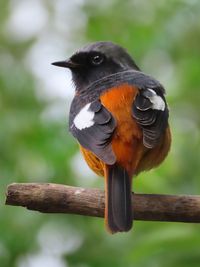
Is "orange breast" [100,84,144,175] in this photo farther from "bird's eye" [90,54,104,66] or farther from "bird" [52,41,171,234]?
"bird's eye" [90,54,104,66]

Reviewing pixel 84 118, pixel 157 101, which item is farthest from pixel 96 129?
pixel 157 101

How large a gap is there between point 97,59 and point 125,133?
130cm

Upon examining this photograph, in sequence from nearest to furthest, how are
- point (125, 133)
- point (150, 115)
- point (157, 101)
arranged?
point (125, 133) → point (150, 115) → point (157, 101)

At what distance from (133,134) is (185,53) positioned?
1.98 meters

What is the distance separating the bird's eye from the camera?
5.98 m

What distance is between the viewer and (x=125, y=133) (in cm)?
484

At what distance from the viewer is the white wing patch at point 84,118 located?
5056 millimetres

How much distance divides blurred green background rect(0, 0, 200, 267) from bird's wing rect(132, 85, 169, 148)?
75 cm

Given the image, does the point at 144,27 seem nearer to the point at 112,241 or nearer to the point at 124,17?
the point at 124,17

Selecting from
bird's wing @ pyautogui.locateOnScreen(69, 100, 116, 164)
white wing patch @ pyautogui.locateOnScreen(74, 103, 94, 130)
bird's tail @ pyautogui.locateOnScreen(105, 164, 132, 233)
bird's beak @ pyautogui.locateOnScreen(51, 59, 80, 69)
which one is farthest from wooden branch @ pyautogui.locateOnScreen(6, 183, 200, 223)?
bird's beak @ pyautogui.locateOnScreen(51, 59, 80, 69)

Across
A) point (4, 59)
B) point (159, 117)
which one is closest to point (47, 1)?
point (4, 59)

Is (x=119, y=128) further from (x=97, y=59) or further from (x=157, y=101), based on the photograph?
(x=97, y=59)

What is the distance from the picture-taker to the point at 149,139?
15.7ft

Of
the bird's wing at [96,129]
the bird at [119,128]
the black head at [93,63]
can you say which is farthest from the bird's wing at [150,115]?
the black head at [93,63]
